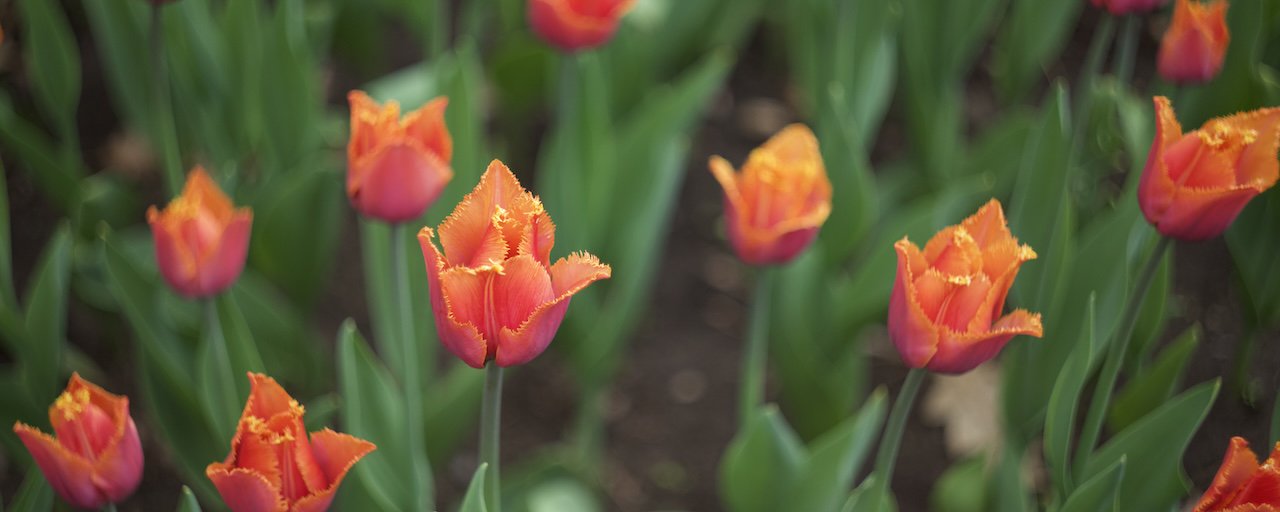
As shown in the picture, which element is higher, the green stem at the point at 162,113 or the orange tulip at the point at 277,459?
the green stem at the point at 162,113

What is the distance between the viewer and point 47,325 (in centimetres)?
130

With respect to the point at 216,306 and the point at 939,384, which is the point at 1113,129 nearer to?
the point at 939,384

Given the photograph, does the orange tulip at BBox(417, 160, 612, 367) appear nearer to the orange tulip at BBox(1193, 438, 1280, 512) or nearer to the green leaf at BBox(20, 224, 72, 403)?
the orange tulip at BBox(1193, 438, 1280, 512)

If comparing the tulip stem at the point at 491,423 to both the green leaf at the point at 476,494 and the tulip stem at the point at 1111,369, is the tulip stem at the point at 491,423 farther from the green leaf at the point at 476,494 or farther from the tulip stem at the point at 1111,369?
the tulip stem at the point at 1111,369

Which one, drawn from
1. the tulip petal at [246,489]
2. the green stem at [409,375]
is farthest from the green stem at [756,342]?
the tulip petal at [246,489]

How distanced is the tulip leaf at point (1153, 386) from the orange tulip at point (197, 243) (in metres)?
0.97

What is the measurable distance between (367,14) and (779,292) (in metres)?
0.89

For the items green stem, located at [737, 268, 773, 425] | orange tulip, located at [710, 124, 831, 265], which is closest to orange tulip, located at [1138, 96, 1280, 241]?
orange tulip, located at [710, 124, 831, 265]

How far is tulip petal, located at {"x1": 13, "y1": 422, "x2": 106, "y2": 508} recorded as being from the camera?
3.02ft

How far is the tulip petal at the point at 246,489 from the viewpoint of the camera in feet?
2.82

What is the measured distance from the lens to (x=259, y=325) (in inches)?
59.1

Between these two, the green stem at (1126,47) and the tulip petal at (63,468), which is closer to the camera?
the tulip petal at (63,468)

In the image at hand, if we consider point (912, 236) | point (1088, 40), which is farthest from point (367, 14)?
point (1088, 40)

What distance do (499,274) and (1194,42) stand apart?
83 centimetres
